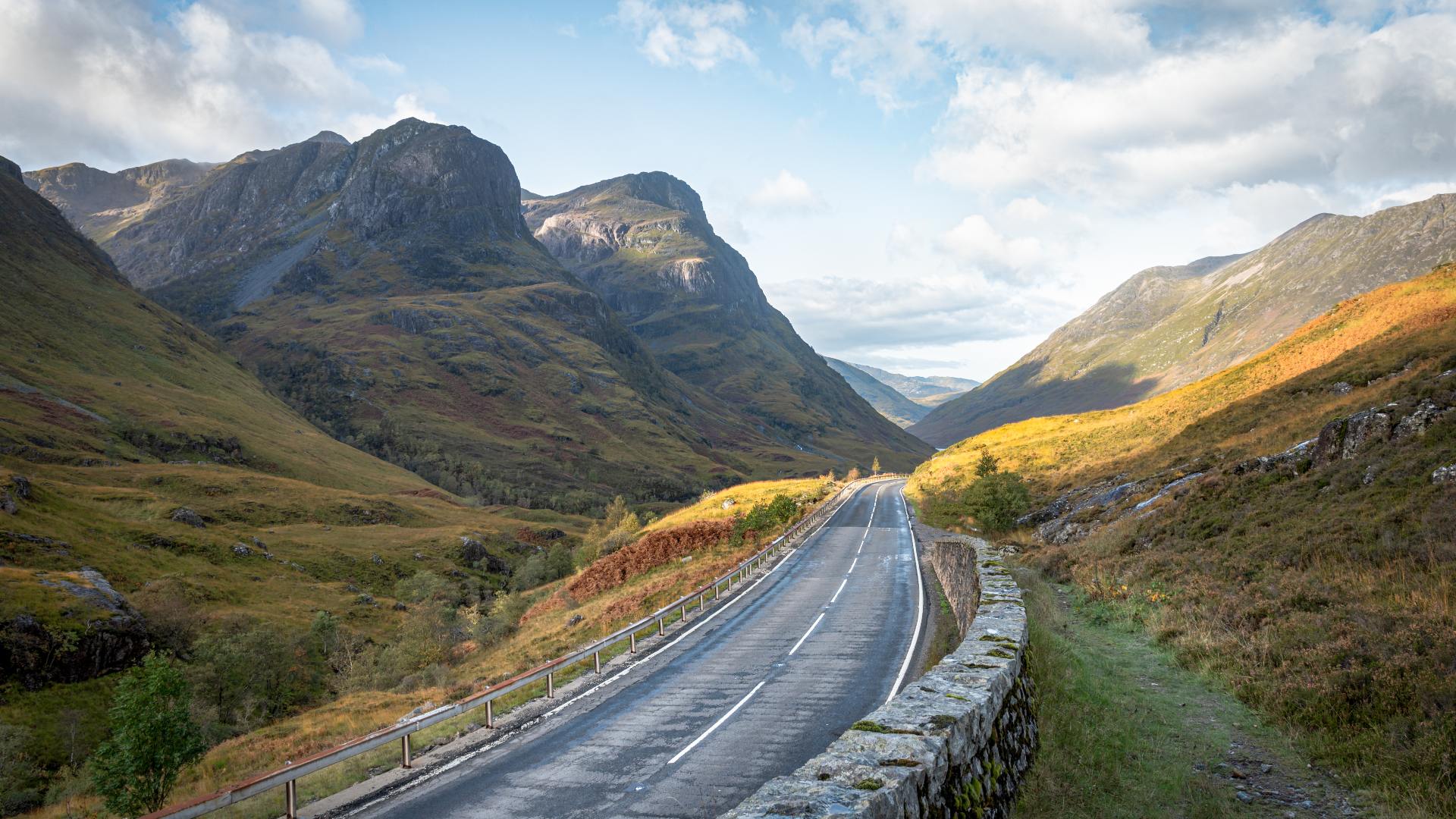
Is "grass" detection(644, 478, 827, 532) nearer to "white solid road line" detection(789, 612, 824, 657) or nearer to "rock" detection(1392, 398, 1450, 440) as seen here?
"white solid road line" detection(789, 612, 824, 657)

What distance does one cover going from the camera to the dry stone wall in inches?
200

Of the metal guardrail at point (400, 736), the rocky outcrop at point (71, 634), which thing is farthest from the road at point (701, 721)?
the rocky outcrop at point (71, 634)

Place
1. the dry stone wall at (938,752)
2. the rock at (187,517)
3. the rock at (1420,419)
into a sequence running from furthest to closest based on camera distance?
the rock at (187,517) < the rock at (1420,419) < the dry stone wall at (938,752)

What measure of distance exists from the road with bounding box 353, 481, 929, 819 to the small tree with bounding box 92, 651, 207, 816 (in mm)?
13437

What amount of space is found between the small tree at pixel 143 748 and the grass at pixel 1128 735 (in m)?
21.9

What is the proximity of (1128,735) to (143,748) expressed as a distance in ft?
79.9

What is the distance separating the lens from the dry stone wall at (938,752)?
507 centimetres

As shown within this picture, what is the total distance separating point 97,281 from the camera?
192 m

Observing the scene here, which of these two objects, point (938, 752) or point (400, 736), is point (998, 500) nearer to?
point (400, 736)

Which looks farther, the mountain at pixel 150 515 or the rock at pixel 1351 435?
the mountain at pixel 150 515

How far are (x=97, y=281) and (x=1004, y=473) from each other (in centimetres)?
25536

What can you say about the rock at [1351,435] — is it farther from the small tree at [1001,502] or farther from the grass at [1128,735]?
the small tree at [1001,502]


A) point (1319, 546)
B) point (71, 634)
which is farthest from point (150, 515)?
point (1319, 546)

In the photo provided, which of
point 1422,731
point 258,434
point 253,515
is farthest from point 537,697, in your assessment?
point 258,434
